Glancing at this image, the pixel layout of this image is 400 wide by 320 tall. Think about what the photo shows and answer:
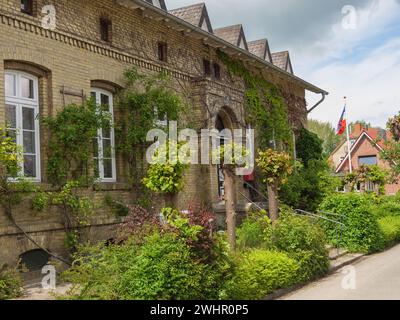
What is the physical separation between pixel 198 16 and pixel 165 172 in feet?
35.3

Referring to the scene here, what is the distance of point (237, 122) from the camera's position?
1930 cm

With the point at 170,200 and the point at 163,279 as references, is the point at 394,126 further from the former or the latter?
the point at 163,279

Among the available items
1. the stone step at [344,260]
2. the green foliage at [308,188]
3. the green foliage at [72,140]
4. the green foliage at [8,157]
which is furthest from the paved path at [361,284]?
the green foliage at [308,188]

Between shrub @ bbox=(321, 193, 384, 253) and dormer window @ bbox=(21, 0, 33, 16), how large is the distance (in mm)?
10065

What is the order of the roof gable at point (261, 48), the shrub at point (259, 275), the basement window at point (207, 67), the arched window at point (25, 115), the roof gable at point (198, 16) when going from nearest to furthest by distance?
the shrub at point (259, 275), the arched window at point (25, 115), the basement window at point (207, 67), the roof gable at point (198, 16), the roof gable at point (261, 48)

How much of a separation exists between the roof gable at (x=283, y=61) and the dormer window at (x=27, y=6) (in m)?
17.7

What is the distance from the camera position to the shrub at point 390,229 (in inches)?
657

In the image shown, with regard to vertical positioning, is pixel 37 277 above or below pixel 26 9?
below

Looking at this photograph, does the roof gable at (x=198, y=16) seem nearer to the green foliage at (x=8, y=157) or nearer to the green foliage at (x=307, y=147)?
the green foliage at (x=307, y=147)

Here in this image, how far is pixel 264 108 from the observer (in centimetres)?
2233

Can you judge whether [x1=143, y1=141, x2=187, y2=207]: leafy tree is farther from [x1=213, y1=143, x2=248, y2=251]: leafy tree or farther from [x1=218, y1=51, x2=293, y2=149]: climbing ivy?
[x1=218, y1=51, x2=293, y2=149]: climbing ivy

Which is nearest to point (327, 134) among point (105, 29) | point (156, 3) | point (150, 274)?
point (156, 3)
